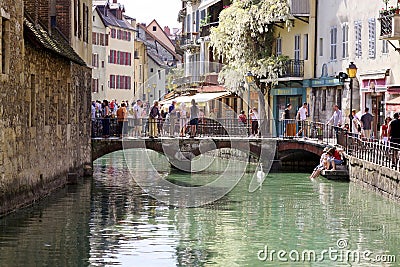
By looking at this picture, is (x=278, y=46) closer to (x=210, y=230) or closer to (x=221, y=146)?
(x=221, y=146)

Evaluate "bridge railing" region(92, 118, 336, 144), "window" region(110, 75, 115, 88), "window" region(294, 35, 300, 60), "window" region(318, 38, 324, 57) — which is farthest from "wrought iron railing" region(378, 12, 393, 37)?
"window" region(110, 75, 115, 88)

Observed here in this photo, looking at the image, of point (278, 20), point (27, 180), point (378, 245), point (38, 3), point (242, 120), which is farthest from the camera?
point (278, 20)

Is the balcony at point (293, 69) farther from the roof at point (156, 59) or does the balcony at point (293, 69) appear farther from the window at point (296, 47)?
the roof at point (156, 59)

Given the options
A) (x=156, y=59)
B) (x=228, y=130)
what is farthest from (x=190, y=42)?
(x=156, y=59)

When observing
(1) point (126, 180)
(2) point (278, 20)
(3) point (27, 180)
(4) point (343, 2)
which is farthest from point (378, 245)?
(2) point (278, 20)

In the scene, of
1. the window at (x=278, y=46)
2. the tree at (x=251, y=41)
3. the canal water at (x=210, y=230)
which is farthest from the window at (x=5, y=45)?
the window at (x=278, y=46)

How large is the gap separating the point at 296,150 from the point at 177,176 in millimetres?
5645

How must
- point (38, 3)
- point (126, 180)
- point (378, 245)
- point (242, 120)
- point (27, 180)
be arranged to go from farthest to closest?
point (242, 120)
point (126, 180)
point (38, 3)
point (27, 180)
point (378, 245)

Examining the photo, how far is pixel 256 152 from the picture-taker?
45969 millimetres

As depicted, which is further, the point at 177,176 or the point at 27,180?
the point at 177,176

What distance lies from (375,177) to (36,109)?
10.6m

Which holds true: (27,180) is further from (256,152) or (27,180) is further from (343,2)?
(343,2)

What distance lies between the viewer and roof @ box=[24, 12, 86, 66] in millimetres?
27141

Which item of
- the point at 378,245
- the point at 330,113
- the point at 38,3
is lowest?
the point at 378,245
